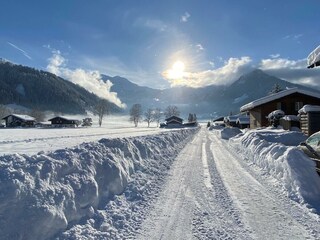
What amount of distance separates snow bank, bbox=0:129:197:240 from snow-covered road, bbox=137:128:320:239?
0.78 metres

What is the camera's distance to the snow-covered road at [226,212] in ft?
20.6

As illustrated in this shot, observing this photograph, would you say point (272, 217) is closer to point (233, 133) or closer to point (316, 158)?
point (316, 158)

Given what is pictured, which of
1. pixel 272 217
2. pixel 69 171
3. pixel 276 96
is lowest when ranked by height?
pixel 272 217

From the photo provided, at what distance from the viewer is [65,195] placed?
6836 mm

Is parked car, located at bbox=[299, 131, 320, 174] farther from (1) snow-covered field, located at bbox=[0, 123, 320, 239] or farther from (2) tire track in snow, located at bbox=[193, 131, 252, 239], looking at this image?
(2) tire track in snow, located at bbox=[193, 131, 252, 239]

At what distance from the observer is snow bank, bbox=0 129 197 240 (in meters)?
5.72

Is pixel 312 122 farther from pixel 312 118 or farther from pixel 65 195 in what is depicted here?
pixel 65 195

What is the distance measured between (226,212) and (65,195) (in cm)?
376

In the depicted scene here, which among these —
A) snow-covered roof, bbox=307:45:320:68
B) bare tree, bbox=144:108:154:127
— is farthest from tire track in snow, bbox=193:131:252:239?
bare tree, bbox=144:108:154:127

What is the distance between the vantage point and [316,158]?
10031mm

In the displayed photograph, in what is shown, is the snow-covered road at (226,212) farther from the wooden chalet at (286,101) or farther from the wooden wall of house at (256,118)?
the wooden wall of house at (256,118)

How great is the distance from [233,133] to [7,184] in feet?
136

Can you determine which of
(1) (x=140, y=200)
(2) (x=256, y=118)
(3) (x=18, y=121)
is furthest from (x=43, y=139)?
(3) (x=18, y=121)

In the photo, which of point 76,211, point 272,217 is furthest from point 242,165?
point 76,211
